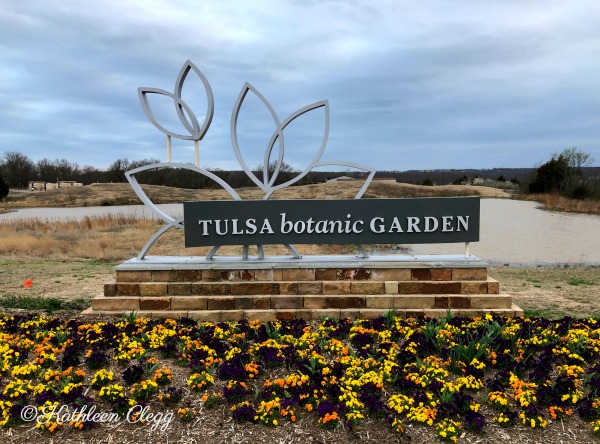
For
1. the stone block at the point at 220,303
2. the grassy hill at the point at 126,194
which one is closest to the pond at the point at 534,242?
the stone block at the point at 220,303

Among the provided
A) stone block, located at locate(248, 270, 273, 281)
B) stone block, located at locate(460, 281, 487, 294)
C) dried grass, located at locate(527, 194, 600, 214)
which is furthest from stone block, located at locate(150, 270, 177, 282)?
dried grass, located at locate(527, 194, 600, 214)

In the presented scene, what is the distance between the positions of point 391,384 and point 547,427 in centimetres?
106

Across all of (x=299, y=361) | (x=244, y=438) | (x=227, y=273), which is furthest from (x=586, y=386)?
(x=227, y=273)

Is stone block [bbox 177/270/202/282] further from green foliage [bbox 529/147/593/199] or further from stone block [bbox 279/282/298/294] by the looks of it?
green foliage [bbox 529/147/593/199]

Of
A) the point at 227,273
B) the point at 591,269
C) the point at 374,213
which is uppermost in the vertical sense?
the point at 374,213

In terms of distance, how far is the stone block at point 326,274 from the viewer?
5.46 metres

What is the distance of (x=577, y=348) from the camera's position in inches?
162

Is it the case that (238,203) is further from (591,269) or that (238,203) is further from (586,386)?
(591,269)

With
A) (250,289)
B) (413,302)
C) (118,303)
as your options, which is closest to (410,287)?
(413,302)

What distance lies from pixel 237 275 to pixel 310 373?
2105 mm

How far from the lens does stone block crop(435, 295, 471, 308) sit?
212 inches

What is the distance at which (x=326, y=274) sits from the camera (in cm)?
546

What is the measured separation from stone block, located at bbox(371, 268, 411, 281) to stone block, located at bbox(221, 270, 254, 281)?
4.63ft

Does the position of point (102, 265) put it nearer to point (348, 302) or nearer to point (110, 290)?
point (110, 290)
